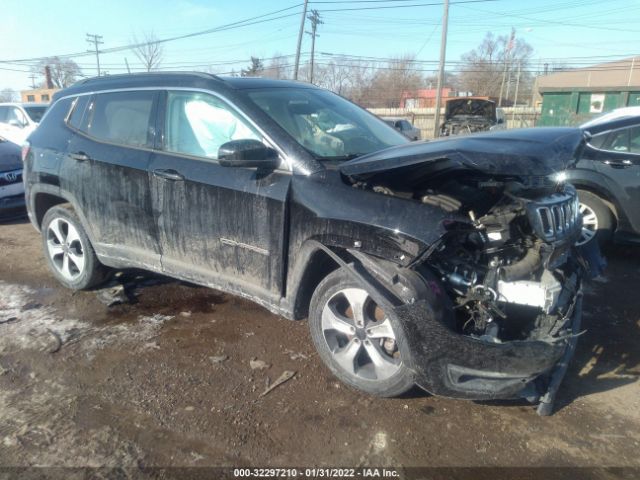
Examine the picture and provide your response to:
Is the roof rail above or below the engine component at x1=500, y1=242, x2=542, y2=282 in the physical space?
above

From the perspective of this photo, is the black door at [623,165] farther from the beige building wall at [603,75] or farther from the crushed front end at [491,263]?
the beige building wall at [603,75]

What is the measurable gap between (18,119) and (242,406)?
1228 cm

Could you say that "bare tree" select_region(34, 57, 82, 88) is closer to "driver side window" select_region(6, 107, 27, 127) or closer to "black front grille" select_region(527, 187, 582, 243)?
"driver side window" select_region(6, 107, 27, 127)

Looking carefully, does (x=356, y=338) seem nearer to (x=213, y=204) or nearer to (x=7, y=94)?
(x=213, y=204)

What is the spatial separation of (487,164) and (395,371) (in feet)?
4.20

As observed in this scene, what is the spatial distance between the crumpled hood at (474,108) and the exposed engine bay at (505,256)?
16.8m

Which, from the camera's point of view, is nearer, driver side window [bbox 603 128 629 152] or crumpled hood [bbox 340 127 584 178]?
crumpled hood [bbox 340 127 584 178]

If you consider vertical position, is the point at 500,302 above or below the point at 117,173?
below

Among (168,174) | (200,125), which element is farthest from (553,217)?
(168,174)

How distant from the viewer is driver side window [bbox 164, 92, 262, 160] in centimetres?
347

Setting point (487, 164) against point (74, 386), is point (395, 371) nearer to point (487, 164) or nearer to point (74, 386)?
point (487, 164)

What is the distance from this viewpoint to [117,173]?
3951 mm

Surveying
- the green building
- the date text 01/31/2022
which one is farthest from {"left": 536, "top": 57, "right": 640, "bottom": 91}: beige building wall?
the date text 01/31/2022

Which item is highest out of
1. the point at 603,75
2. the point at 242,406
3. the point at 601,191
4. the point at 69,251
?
the point at 603,75
